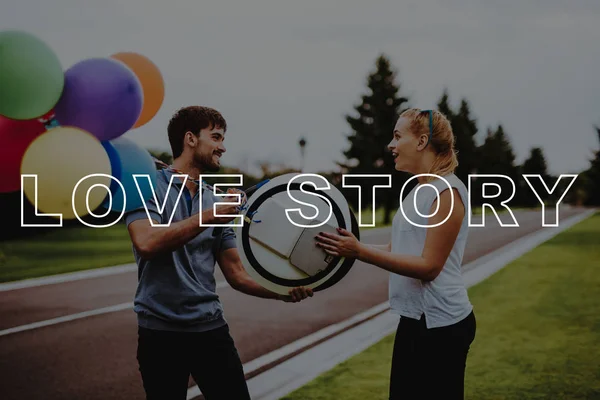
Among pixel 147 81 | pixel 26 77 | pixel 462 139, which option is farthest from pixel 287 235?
pixel 462 139

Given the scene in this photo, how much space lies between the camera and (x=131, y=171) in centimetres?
244

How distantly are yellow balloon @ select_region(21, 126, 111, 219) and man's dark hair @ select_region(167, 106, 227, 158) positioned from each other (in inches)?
23.6

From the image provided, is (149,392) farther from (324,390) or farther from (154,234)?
(324,390)

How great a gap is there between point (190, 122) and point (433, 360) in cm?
154

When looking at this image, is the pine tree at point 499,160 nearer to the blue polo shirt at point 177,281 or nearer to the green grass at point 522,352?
the green grass at point 522,352

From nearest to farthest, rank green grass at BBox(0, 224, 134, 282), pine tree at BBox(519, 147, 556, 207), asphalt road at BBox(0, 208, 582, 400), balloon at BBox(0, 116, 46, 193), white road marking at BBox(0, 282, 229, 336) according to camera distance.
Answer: balloon at BBox(0, 116, 46, 193)
asphalt road at BBox(0, 208, 582, 400)
white road marking at BBox(0, 282, 229, 336)
green grass at BBox(0, 224, 134, 282)
pine tree at BBox(519, 147, 556, 207)

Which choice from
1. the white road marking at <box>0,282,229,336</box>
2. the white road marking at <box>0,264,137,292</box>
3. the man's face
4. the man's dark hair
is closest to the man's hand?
the man's face

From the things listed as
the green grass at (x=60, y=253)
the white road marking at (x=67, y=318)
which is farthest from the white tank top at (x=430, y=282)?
the green grass at (x=60, y=253)

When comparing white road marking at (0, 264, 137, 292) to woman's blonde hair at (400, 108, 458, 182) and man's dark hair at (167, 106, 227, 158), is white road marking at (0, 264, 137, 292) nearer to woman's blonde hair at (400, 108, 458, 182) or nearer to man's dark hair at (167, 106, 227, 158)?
man's dark hair at (167, 106, 227, 158)

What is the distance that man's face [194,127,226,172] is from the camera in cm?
281

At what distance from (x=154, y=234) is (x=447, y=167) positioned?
1.31 meters

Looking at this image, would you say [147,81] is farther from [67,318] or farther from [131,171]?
[67,318]

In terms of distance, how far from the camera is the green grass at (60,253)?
13523 millimetres

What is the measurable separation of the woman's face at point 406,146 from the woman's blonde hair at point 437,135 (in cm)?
2
